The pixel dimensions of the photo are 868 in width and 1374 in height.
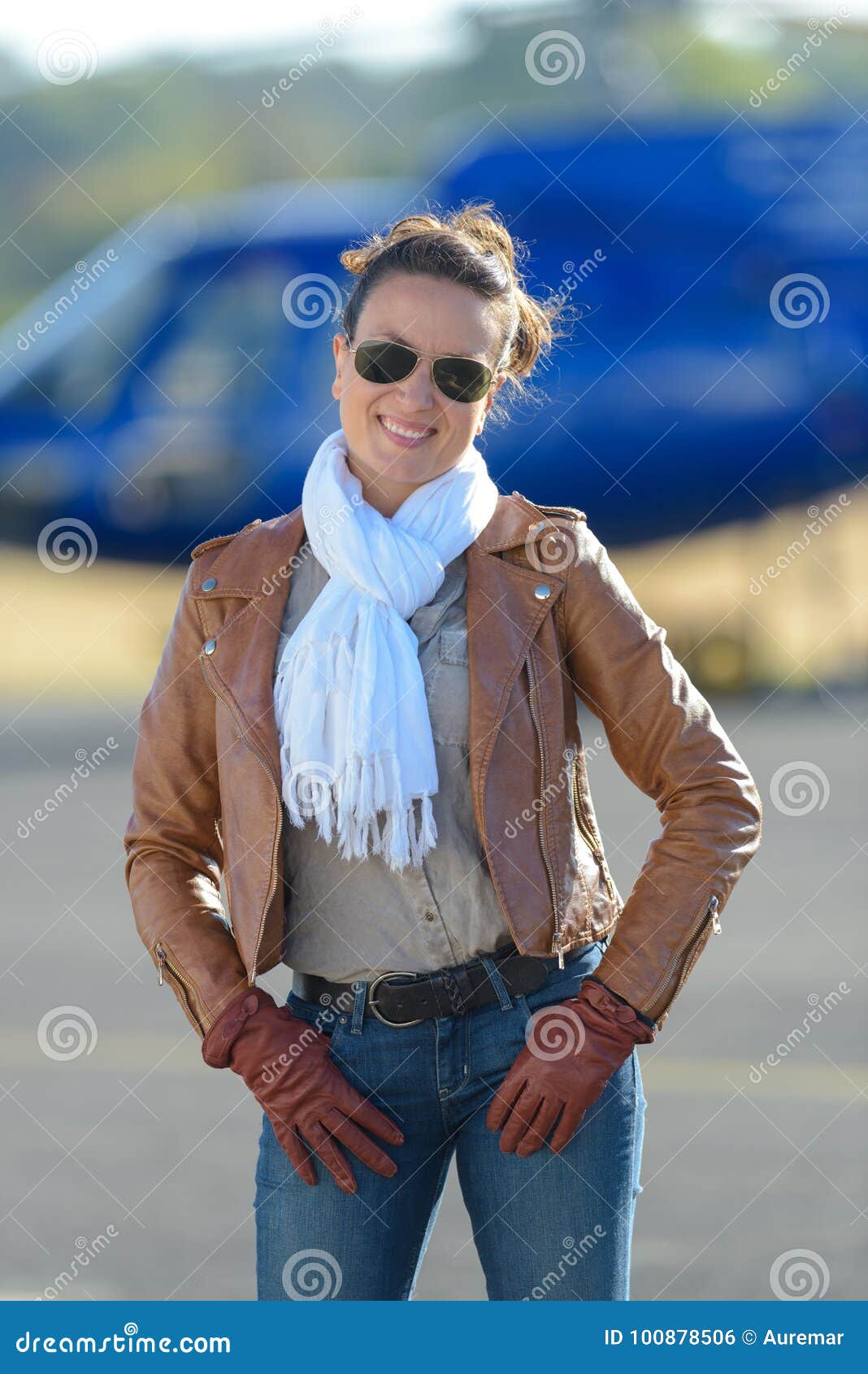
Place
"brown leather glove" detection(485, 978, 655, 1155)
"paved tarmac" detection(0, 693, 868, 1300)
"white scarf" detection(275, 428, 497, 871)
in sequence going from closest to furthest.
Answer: "brown leather glove" detection(485, 978, 655, 1155) → "white scarf" detection(275, 428, 497, 871) → "paved tarmac" detection(0, 693, 868, 1300)

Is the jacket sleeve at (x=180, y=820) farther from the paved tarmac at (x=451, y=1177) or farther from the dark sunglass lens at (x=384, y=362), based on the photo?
the paved tarmac at (x=451, y=1177)

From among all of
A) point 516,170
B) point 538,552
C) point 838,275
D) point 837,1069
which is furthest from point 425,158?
point 538,552

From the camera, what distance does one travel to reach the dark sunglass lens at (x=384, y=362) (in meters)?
2.74

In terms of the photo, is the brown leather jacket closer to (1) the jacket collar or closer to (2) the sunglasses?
(1) the jacket collar

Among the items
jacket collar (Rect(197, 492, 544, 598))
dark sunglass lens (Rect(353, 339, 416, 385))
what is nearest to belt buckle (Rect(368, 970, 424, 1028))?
jacket collar (Rect(197, 492, 544, 598))

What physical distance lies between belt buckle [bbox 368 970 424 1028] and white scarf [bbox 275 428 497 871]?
0.15 m

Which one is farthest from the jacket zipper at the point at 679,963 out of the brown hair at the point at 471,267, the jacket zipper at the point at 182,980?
the brown hair at the point at 471,267

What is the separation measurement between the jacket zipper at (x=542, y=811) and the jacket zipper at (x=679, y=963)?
14 cm

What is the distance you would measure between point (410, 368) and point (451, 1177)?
321cm

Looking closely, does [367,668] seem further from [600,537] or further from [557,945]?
[600,537]

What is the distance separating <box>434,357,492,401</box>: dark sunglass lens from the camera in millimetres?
2744

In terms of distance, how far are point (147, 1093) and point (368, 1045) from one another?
3.34 meters

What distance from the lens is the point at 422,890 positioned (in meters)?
2.68
